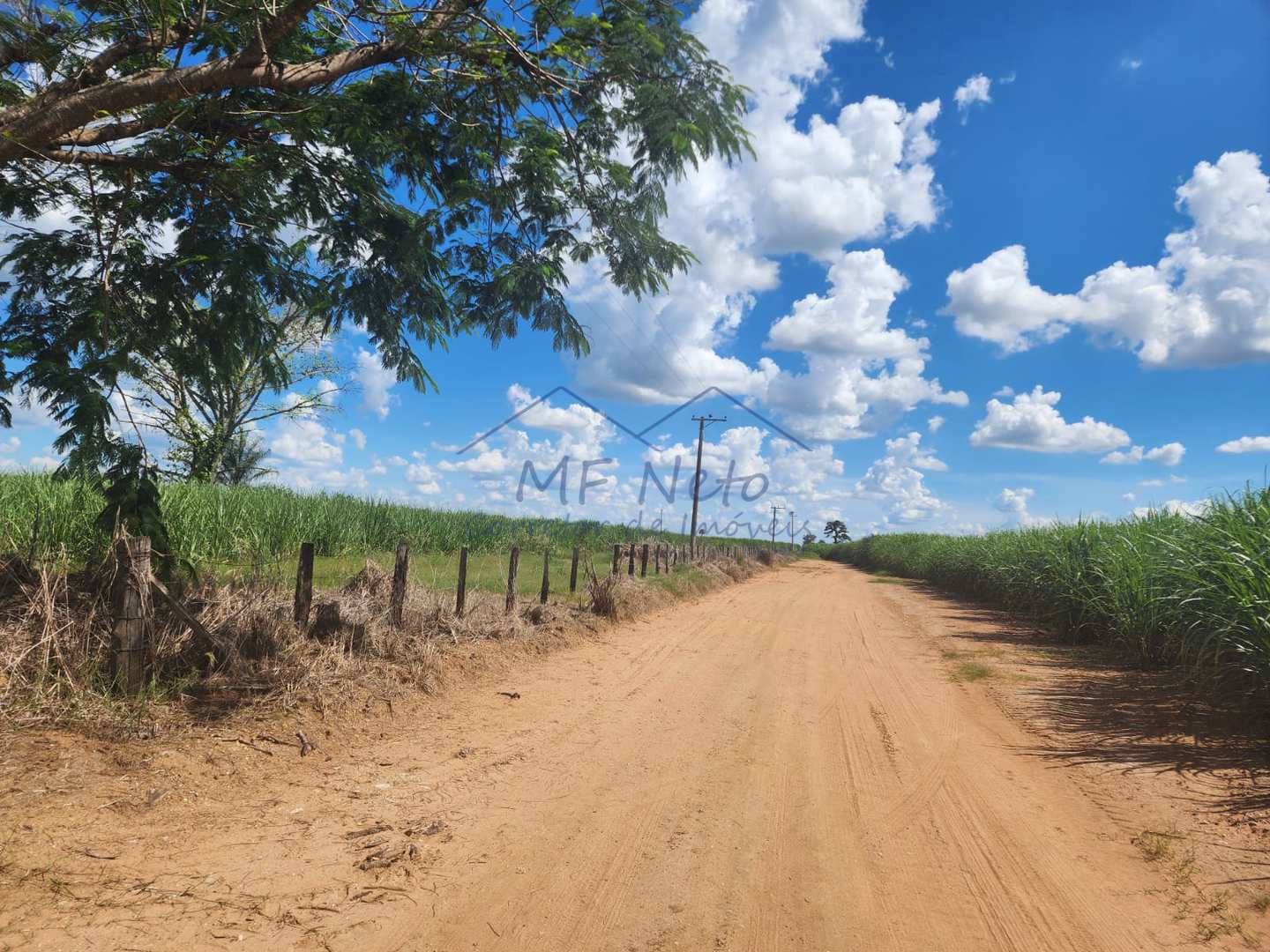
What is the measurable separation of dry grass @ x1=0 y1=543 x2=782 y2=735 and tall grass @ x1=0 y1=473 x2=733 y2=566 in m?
0.62

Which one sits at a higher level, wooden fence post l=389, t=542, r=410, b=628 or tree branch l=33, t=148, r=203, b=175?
tree branch l=33, t=148, r=203, b=175

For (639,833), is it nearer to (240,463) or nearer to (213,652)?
(213,652)

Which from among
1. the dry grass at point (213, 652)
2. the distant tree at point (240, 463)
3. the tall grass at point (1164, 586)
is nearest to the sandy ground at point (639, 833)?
the dry grass at point (213, 652)

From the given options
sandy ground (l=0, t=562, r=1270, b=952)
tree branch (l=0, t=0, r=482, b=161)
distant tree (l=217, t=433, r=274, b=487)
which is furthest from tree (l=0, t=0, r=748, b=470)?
distant tree (l=217, t=433, r=274, b=487)

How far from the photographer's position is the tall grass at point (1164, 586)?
556cm

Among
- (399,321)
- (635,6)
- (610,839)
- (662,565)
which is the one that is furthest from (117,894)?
(662,565)

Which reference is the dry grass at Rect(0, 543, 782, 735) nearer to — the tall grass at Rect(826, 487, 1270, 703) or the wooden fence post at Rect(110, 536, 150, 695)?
the wooden fence post at Rect(110, 536, 150, 695)

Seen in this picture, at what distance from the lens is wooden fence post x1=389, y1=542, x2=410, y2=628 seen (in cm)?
715

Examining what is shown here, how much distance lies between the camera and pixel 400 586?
727 cm

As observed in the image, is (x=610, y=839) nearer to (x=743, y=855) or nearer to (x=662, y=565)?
(x=743, y=855)

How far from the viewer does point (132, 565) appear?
477 cm

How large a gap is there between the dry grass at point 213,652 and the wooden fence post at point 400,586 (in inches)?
3.4

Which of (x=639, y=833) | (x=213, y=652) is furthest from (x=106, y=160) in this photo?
(x=639, y=833)

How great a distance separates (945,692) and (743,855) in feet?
15.6
